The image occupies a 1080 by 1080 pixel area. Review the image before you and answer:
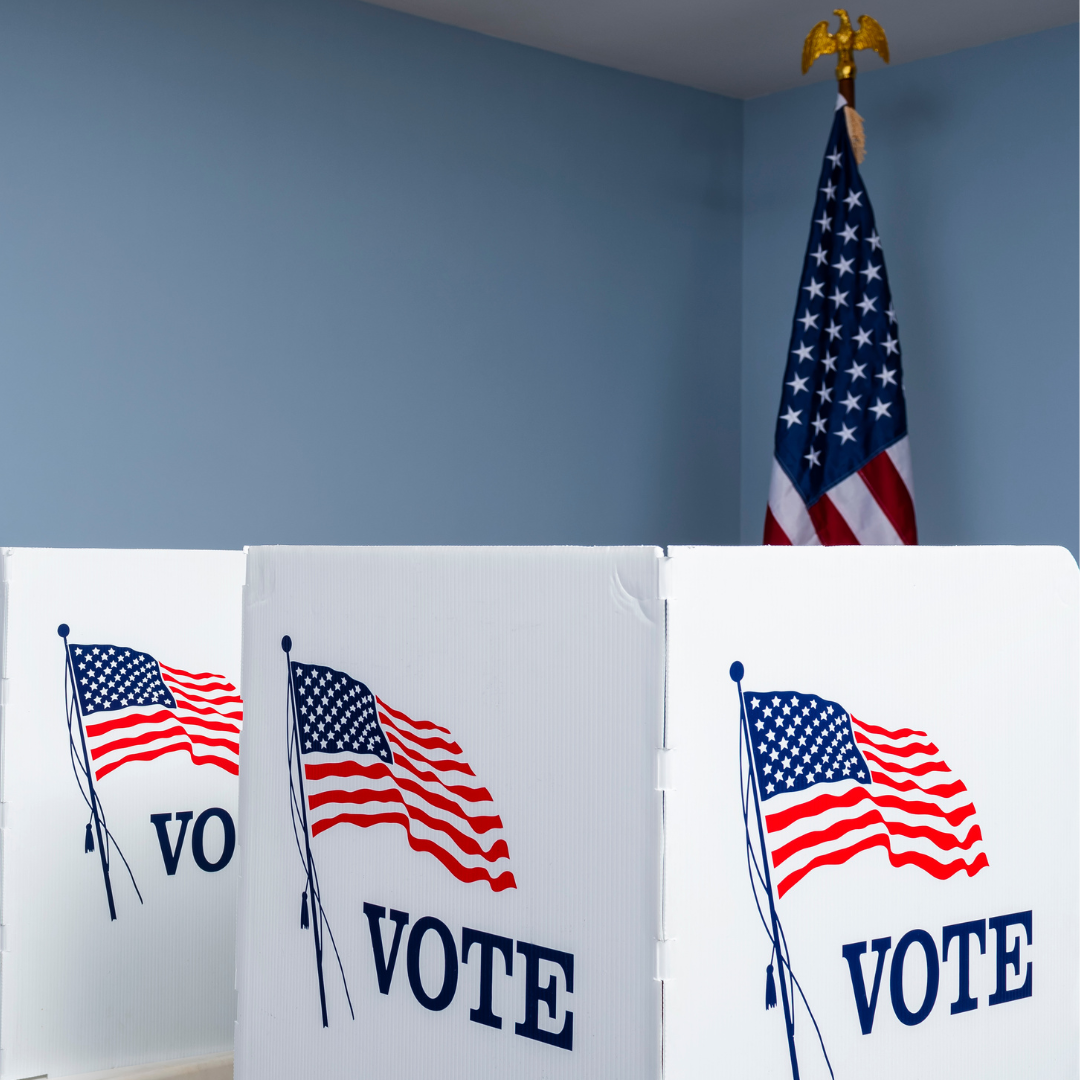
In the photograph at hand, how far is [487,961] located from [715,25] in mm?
2668

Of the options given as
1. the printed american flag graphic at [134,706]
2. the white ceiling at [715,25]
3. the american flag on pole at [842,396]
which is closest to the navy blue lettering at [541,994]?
the printed american flag graphic at [134,706]

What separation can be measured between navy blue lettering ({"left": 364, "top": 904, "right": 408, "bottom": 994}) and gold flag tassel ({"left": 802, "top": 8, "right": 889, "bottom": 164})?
236 cm

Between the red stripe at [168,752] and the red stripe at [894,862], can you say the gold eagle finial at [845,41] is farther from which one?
the red stripe at [894,862]

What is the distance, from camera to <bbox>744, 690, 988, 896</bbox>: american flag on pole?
17.4 inches

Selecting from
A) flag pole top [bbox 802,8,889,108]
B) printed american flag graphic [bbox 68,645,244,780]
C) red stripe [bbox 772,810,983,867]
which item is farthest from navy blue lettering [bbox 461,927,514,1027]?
flag pole top [bbox 802,8,889,108]

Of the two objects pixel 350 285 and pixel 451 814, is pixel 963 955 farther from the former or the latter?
pixel 350 285

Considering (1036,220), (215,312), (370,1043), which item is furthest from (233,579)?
(1036,220)

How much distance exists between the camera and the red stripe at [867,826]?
1.46 ft

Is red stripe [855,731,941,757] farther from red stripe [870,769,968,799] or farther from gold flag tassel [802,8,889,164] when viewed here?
gold flag tassel [802,8,889,164]

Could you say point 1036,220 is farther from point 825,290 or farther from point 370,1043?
point 370,1043

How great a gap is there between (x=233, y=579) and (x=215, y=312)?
1875 millimetres

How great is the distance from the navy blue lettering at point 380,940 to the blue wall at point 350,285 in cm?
193

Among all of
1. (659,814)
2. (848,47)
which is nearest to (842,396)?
(848,47)

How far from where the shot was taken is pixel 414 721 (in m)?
0.50
